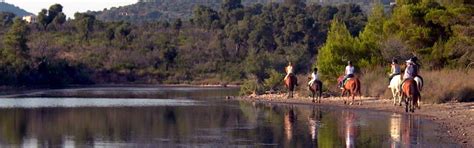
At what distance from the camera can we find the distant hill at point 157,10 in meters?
166

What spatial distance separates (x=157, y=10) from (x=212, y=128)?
15652 centimetres

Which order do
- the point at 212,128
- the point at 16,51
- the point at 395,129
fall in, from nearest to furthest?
the point at 395,129, the point at 212,128, the point at 16,51

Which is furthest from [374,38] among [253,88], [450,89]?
[450,89]

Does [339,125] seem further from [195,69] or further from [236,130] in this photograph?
[195,69]

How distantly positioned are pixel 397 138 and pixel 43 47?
74.1m

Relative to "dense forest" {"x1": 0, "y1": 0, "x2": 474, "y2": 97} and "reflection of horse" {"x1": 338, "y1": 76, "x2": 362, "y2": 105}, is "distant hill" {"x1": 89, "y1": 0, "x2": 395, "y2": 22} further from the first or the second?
"reflection of horse" {"x1": 338, "y1": 76, "x2": 362, "y2": 105}

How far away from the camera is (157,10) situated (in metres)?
179

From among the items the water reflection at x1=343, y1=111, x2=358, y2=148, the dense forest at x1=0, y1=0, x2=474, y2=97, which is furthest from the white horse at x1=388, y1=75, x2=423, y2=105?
the dense forest at x1=0, y1=0, x2=474, y2=97

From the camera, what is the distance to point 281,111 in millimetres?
32812

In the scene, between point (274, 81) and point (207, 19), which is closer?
point (274, 81)

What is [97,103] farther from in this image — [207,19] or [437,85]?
[207,19]

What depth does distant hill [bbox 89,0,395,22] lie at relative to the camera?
16625cm

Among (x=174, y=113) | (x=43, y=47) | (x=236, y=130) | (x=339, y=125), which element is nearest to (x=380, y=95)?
(x=174, y=113)

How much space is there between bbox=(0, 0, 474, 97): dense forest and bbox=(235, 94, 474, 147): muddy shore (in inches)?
179
